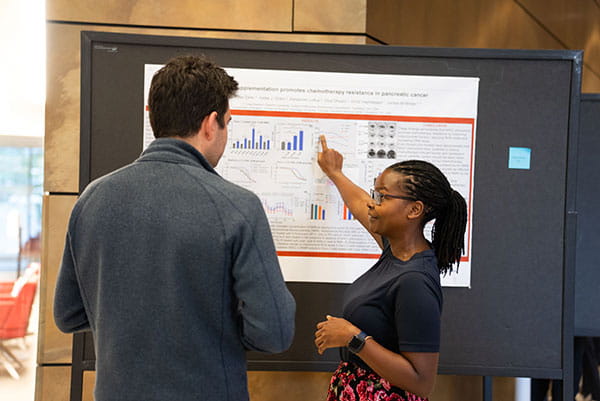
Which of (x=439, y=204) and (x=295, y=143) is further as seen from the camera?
(x=295, y=143)

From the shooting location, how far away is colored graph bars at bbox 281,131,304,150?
1.96 m

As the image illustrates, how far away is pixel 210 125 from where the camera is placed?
1.17 meters

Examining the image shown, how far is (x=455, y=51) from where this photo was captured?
194cm

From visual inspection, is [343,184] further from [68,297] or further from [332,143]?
[68,297]

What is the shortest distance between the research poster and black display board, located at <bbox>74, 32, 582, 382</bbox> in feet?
0.15

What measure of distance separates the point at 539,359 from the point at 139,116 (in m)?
1.75

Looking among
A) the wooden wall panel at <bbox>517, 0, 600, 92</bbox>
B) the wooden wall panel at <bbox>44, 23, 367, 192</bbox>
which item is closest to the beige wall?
the wooden wall panel at <bbox>44, 23, 367, 192</bbox>

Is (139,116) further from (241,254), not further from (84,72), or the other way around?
(241,254)

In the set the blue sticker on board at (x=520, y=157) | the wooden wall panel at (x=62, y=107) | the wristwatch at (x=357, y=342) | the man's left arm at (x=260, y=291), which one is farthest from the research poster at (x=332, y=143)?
the man's left arm at (x=260, y=291)

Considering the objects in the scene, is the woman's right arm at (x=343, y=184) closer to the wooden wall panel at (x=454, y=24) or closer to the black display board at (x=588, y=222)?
the wooden wall panel at (x=454, y=24)

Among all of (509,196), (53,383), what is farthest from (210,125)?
(53,383)

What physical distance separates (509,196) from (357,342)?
953 millimetres

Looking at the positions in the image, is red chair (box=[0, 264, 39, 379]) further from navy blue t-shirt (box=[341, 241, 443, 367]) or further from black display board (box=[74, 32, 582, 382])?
navy blue t-shirt (box=[341, 241, 443, 367])

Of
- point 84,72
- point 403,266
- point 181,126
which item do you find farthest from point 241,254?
point 84,72
